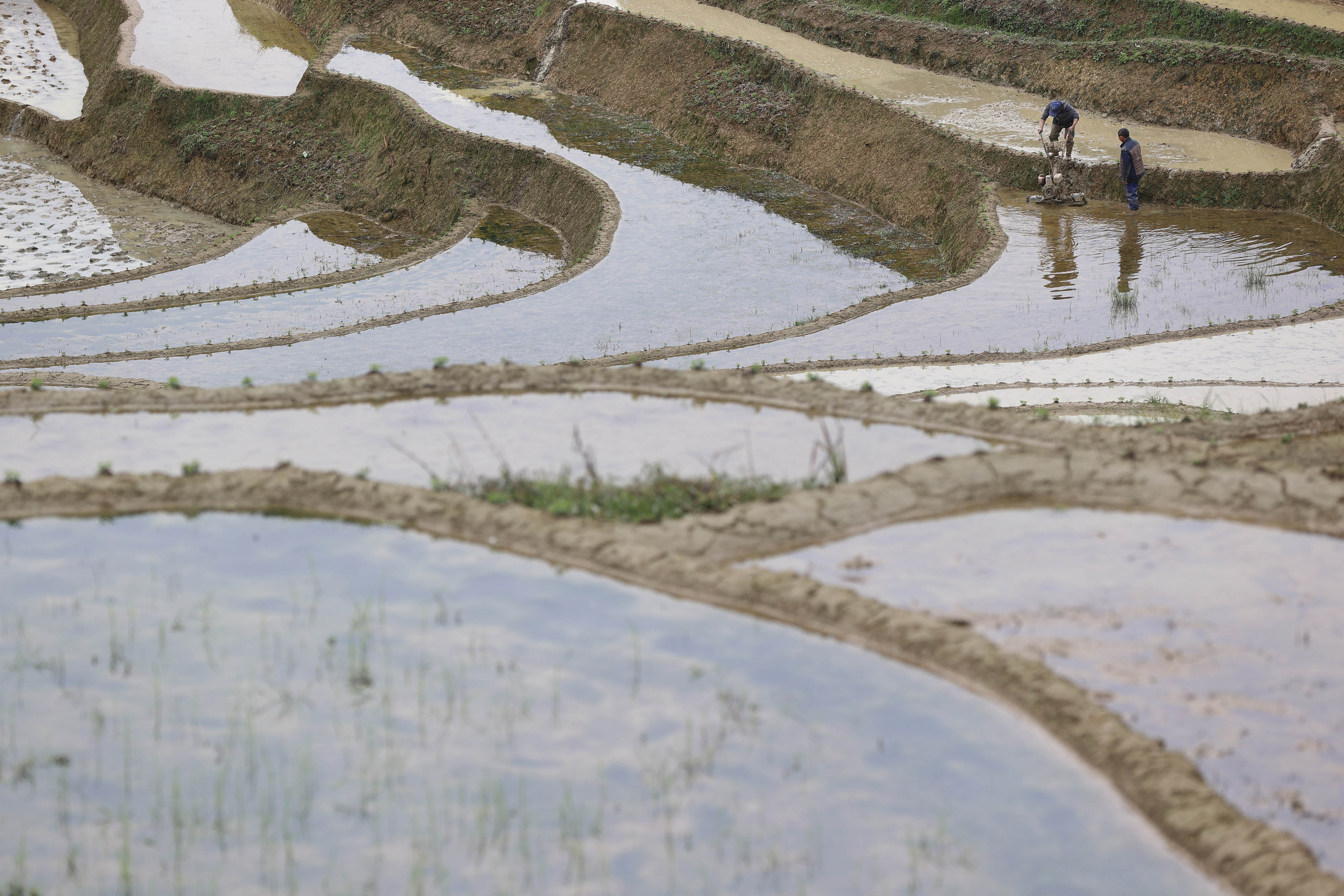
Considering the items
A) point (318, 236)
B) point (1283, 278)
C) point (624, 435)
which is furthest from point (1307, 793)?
point (318, 236)

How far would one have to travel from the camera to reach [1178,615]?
6.81 m

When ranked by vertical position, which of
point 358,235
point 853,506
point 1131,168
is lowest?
point 853,506

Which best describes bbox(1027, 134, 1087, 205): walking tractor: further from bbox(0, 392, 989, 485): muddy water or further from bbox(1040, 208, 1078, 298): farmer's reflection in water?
bbox(0, 392, 989, 485): muddy water

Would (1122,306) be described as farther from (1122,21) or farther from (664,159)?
(1122,21)

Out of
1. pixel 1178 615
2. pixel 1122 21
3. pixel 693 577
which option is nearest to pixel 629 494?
pixel 693 577

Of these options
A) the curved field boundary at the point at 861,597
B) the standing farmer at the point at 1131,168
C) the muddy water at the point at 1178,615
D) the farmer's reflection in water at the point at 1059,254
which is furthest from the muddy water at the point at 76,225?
the muddy water at the point at 1178,615

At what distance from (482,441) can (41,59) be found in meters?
32.6

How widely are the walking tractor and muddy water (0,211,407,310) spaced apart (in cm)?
1163

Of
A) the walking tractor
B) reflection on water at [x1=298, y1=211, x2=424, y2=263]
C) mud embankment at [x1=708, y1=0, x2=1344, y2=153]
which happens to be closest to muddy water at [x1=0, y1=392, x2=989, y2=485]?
reflection on water at [x1=298, y1=211, x2=424, y2=263]

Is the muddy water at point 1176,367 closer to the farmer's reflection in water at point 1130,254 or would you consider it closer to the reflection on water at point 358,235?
the farmer's reflection in water at point 1130,254

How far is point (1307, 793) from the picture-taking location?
5.52 m

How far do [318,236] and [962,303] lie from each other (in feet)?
41.9

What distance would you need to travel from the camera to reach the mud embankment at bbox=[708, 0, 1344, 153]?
906 inches

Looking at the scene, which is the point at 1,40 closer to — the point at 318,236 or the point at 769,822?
the point at 318,236
